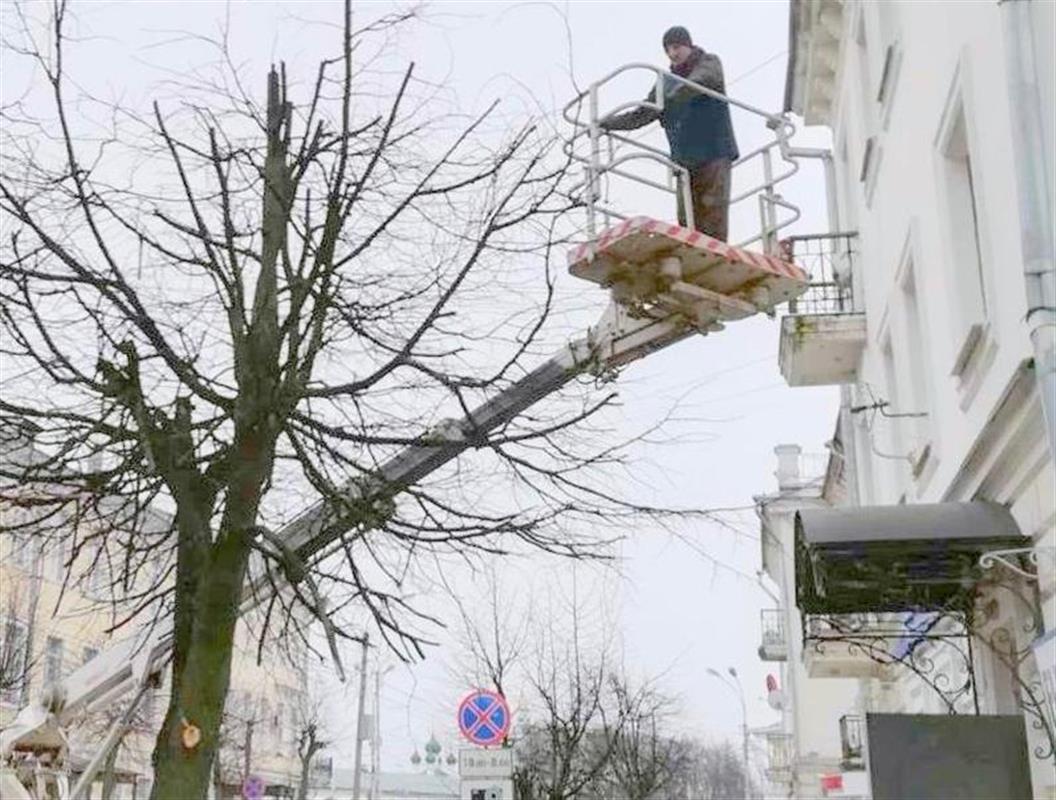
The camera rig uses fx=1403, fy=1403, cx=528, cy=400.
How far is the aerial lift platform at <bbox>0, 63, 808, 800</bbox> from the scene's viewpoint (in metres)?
8.92

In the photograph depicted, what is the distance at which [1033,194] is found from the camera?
24.5 ft

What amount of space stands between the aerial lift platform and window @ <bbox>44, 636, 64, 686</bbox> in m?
23.5

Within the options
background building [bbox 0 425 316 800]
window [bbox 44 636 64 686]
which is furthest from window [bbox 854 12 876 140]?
window [bbox 44 636 64 686]

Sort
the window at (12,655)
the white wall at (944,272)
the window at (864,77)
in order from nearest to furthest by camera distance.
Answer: the white wall at (944,272), the window at (864,77), the window at (12,655)

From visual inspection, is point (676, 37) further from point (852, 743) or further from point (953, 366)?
point (852, 743)

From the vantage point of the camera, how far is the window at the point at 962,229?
31.7 ft

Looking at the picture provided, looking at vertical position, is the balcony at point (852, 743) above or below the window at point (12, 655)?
below

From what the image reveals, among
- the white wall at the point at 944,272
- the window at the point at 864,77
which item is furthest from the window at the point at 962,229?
the window at the point at 864,77

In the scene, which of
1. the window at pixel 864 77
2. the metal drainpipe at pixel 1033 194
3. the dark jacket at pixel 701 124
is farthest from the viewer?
the window at pixel 864 77

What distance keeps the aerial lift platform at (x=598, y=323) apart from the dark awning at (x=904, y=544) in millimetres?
1563

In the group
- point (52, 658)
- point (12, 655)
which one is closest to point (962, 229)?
point (12, 655)

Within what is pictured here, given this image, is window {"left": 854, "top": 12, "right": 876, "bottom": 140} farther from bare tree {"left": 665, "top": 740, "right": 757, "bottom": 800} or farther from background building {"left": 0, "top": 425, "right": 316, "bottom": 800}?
bare tree {"left": 665, "top": 740, "right": 757, "bottom": 800}

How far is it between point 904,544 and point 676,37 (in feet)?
13.8

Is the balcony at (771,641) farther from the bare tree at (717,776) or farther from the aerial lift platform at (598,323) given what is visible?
the bare tree at (717,776)
